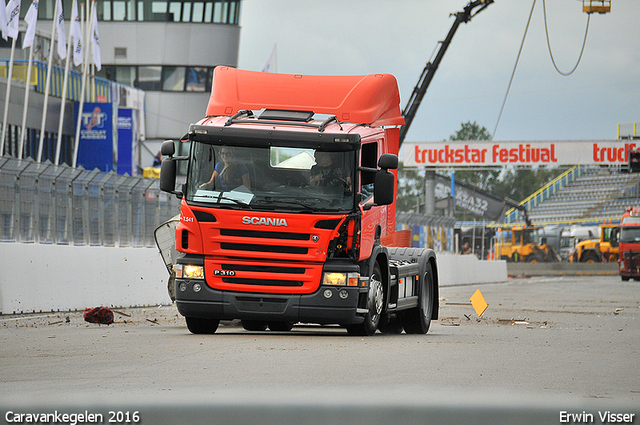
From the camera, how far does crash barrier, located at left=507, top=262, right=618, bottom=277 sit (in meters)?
55.4

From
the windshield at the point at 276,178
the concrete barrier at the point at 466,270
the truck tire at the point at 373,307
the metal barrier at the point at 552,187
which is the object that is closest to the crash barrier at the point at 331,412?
the windshield at the point at 276,178

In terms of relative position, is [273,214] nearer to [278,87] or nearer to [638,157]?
[278,87]

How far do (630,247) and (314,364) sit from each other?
1581 inches

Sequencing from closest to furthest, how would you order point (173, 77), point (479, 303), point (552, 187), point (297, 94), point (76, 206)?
1. point (297, 94)
2. point (479, 303)
3. point (76, 206)
4. point (173, 77)
5. point (552, 187)

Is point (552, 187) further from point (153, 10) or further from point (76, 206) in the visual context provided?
point (76, 206)

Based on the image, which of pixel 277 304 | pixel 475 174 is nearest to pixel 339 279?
pixel 277 304

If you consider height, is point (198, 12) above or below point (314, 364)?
above

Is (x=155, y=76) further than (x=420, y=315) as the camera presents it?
Yes

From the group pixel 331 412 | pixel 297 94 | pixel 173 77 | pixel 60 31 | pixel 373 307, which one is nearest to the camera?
pixel 331 412

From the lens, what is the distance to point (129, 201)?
19.3 meters

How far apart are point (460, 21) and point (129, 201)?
27.6 metres

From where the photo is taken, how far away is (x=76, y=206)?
17578mm

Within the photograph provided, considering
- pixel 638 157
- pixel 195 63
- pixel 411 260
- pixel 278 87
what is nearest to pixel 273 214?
pixel 278 87

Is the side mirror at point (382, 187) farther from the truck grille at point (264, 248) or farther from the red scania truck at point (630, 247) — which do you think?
the red scania truck at point (630, 247)
